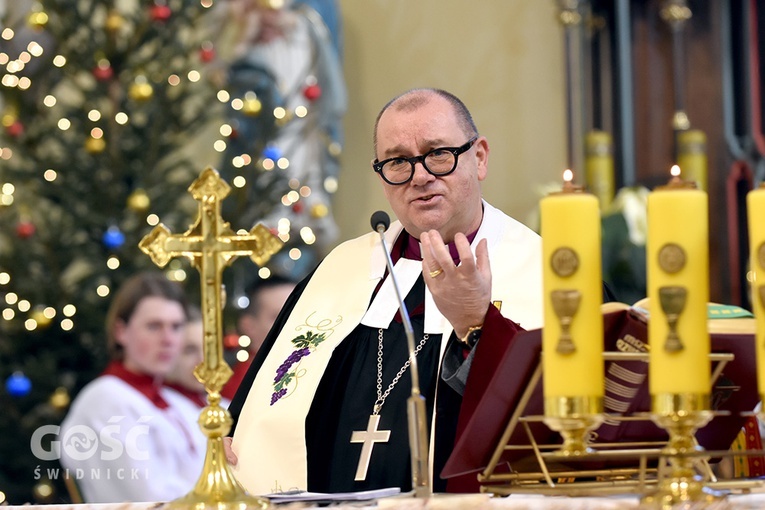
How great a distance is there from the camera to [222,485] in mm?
2145

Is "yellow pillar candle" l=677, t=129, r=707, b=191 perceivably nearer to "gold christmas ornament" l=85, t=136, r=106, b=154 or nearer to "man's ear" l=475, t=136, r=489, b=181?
"gold christmas ornament" l=85, t=136, r=106, b=154

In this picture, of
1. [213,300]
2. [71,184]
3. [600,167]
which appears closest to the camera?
[213,300]

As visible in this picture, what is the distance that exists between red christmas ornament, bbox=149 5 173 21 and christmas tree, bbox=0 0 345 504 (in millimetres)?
12

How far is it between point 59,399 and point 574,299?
5.91 metres

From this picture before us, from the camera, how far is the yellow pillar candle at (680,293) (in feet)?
6.05

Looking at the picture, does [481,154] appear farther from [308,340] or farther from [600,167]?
[600,167]

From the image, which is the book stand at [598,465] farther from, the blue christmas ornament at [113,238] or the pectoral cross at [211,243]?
the blue christmas ornament at [113,238]

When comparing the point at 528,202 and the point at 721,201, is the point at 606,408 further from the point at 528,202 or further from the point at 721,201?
the point at 528,202

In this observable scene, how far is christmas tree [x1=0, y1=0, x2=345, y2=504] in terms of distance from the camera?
7477 millimetres

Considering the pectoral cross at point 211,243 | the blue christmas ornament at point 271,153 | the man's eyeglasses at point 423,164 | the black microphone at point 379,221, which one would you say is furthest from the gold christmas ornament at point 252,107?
the pectoral cross at point 211,243

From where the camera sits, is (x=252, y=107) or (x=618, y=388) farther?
(x=252, y=107)

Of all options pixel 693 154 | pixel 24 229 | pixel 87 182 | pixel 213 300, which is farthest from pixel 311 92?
pixel 213 300

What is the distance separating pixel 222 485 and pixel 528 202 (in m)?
7.20

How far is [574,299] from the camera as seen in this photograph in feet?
6.19
